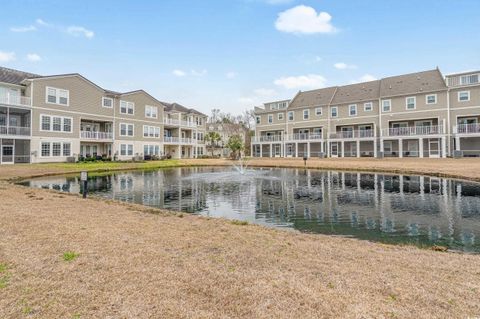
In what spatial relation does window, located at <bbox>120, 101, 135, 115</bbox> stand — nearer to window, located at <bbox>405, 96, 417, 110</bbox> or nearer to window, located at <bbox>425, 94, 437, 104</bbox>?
window, located at <bbox>405, 96, 417, 110</bbox>

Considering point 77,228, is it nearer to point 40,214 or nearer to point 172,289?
point 40,214

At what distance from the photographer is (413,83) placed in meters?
39.1

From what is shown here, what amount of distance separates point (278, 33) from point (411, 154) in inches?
934

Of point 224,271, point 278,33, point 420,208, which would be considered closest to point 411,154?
point 278,33

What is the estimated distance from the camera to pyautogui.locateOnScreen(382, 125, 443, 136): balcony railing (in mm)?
34812

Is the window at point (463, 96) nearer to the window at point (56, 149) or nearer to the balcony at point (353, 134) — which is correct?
the balcony at point (353, 134)

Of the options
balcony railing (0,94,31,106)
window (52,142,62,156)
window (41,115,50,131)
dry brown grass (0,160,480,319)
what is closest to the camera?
dry brown grass (0,160,480,319)

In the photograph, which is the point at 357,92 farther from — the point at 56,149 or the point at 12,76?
the point at 12,76

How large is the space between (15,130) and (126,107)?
47.4 feet

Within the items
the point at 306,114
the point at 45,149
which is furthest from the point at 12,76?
the point at 306,114

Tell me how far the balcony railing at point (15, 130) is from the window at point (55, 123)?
59.5 inches

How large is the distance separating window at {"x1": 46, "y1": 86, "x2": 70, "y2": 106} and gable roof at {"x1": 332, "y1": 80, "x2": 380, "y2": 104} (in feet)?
124

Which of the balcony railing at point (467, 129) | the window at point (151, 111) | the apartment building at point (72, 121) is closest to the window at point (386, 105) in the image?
the balcony railing at point (467, 129)

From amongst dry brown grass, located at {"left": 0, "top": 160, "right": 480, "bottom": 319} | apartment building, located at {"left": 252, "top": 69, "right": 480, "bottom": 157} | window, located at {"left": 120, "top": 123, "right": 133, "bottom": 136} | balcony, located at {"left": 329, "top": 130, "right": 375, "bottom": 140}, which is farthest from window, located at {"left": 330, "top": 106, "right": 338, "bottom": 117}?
dry brown grass, located at {"left": 0, "top": 160, "right": 480, "bottom": 319}
